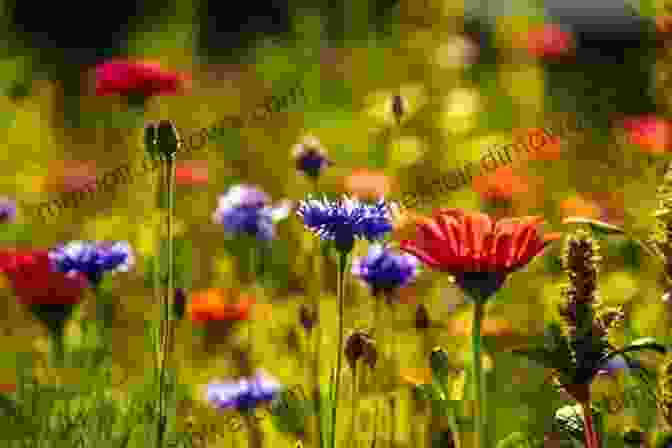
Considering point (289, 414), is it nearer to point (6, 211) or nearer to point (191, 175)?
point (6, 211)

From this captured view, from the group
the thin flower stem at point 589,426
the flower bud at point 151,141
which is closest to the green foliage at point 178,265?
the flower bud at point 151,141

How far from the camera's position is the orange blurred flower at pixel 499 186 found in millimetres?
1594

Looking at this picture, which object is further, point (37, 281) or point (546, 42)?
point (546, 42)

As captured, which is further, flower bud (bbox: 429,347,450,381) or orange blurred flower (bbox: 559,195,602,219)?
orange blurred flower (bbox: 559,195,602,219)

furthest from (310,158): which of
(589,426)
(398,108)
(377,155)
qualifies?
(377,155)

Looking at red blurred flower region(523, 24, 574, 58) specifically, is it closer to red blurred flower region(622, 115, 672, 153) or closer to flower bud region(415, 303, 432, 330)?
red blurred flower region(622, 115, 672, 153)

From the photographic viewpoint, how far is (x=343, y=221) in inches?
35.5

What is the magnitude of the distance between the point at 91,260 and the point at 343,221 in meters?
0.34

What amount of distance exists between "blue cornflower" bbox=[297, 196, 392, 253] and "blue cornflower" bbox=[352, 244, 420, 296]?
0.60ft

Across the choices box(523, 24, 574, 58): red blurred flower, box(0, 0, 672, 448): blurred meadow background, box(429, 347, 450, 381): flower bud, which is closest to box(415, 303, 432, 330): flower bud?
box(0, 0, 672, 448): blurred meadow background

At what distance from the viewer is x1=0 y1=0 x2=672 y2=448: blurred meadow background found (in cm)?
128

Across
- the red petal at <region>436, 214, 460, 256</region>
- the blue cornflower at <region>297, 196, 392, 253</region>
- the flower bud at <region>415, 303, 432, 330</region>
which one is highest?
the blue cornflower at <region>297, 196, 392, 253</region>

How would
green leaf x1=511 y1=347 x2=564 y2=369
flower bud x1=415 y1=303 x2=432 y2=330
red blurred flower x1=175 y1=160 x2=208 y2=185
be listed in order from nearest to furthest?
green leaf x1=511 y1=347 x2=564 y2=369, flower bud x1=415 y1=303 x2=432 y2=330, red blurred flower x1=175 y1=160 x2=208 y2=185

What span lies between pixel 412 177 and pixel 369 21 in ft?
2.09
